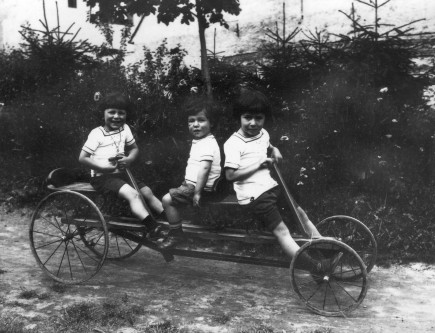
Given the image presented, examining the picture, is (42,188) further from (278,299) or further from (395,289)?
(395,289)

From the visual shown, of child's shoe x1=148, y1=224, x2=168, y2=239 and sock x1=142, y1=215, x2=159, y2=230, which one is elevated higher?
sock x1=142, y1=215, x2=159, y2=230

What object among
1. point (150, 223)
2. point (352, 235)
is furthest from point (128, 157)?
point (352, 235)

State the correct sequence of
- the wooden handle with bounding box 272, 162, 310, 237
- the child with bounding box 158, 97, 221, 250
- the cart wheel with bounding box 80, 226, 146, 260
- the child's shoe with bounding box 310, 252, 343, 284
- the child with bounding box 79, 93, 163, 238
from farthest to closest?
the cart wheel with bounding box 80, 226, 146, 260, the child with bounding box 79, 93, 163, 238, the child with bounding box 158, 97, 221, 250, the wooden handle with bounding box 272, 162, 310, 237, the child's shoe with bounding box 310, 252, 343, 284

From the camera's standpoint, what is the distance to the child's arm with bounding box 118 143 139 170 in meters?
4.60

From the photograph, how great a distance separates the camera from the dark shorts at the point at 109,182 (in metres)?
4.59

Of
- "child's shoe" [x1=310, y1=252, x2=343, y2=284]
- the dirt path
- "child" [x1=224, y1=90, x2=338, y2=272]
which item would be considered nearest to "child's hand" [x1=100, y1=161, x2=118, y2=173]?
the dirt path

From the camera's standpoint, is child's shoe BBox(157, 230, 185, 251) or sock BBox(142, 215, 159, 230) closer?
child's shoe BBox(157, 230, 185, 251)

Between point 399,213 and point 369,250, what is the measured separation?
66 centimetres

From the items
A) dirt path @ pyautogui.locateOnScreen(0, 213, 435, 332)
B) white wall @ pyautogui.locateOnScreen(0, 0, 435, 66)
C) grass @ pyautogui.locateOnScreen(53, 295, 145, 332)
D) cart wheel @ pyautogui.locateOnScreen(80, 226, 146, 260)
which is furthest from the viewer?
white wall @ pyautogui.locateOnScreen(0, 0, 435, 66)

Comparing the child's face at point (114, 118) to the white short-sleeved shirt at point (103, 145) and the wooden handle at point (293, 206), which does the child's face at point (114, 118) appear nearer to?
the white short-sleeved shirt at point (103, 145)

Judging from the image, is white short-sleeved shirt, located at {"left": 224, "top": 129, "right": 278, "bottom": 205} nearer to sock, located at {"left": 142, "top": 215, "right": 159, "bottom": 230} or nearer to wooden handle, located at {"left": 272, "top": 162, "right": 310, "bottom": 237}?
wooden handle, located at {"left": 272, "top": 162, "right": 310, "bottom": 237}

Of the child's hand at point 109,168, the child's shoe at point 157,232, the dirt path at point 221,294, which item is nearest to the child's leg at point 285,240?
the dirt path at point 221,294

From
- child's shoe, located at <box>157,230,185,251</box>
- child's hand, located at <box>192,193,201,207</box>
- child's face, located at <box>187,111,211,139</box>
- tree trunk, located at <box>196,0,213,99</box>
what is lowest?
child's shoe, located at <box>157,230,185,251</box>

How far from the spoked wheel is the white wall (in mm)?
5403
